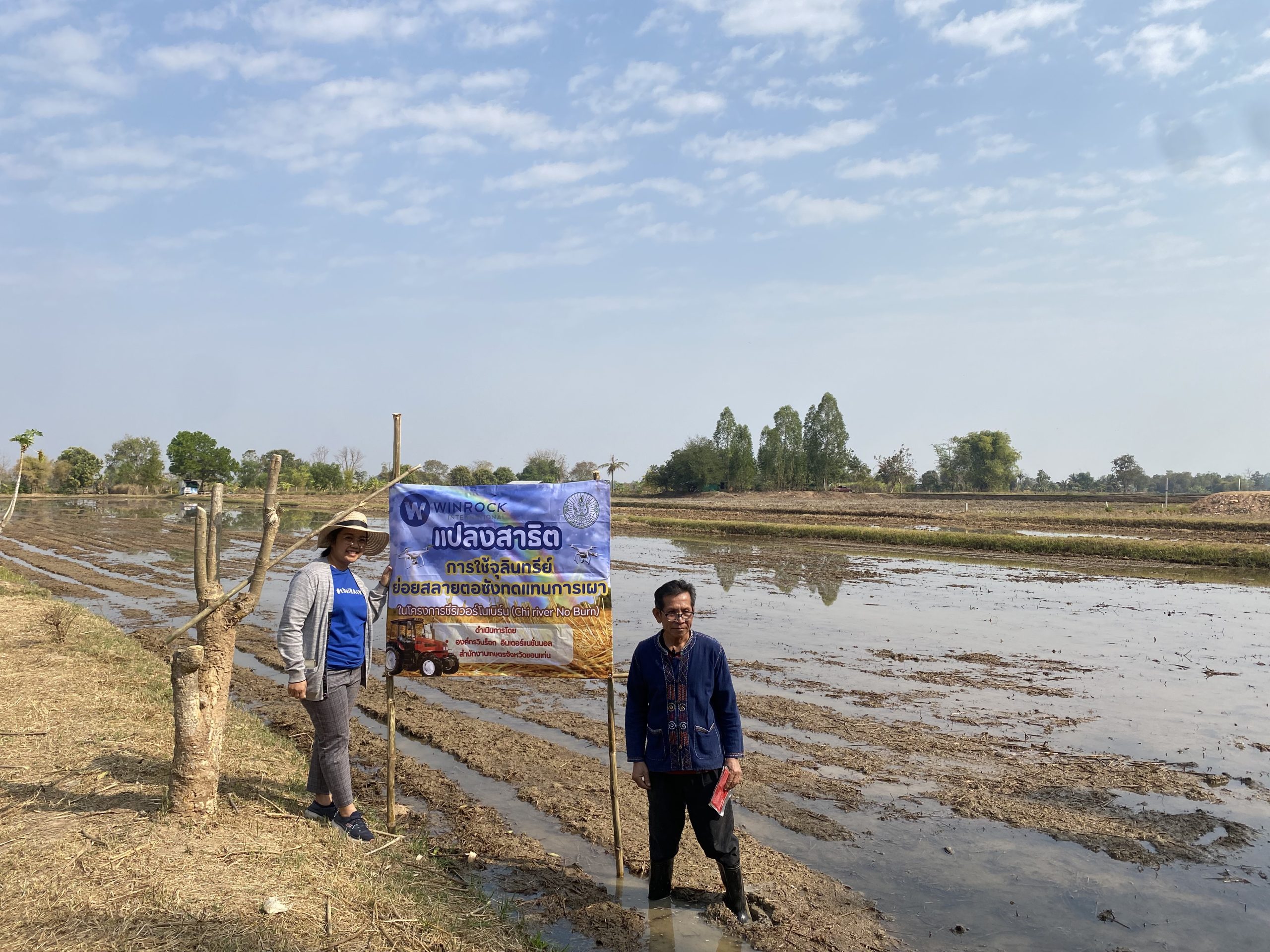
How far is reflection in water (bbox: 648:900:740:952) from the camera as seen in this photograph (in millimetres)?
4152

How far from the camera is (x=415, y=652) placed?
17.4 feet

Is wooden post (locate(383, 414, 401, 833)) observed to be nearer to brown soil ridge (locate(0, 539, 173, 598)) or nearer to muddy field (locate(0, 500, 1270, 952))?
muddy field (locate(0, 500, 1270, 952))

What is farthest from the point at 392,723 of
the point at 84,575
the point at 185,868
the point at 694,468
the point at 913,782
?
the point at 694,468

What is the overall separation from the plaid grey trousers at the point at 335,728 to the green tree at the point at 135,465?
309 ft

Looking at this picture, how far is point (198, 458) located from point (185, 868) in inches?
3815

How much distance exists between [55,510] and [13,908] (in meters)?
59.5

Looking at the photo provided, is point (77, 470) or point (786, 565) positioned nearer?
point (786, 565)

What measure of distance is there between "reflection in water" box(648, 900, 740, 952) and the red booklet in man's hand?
729 mm

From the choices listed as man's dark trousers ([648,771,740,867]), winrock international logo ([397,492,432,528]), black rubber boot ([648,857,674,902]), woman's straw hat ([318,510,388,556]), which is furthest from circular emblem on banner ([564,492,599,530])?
black rubber boot ([648,857,674,902])

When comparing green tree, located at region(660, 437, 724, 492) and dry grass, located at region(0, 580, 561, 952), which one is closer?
dry grass, located at region(0, 580, 561, 952)

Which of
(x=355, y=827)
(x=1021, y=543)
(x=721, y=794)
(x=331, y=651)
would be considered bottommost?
(x=355, y=827)

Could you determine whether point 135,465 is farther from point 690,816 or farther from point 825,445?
point 690,816

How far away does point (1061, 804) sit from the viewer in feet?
20.4

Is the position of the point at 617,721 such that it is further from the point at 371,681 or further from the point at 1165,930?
the point at 1165,930
